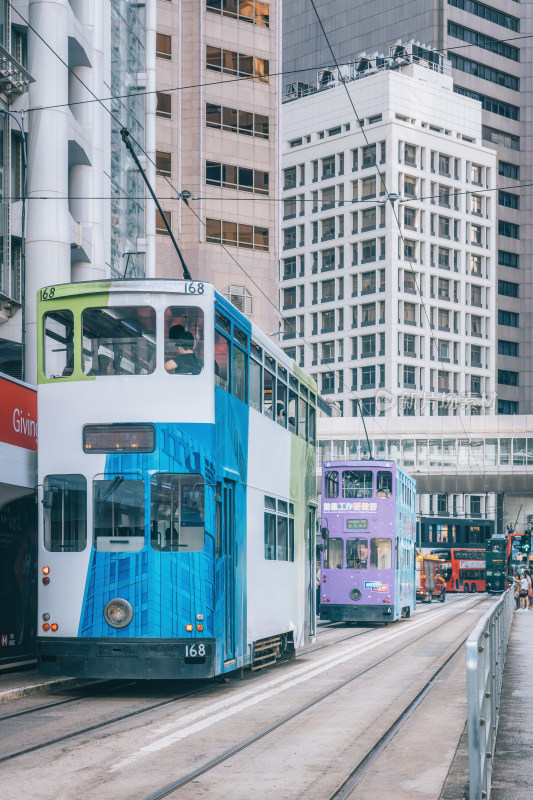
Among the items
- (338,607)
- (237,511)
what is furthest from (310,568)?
(338,607)

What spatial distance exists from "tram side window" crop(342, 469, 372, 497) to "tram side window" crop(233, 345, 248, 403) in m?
17.4

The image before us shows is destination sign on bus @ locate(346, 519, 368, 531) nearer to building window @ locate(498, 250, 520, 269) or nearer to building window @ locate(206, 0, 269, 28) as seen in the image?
building window @ locate(206, 0, 269, 28)

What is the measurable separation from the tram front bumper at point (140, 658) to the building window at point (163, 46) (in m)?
46.0

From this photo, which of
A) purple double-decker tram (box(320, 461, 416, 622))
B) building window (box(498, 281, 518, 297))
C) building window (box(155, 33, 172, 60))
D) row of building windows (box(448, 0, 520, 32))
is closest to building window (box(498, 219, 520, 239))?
building window (box(498, 281, 518, 297))

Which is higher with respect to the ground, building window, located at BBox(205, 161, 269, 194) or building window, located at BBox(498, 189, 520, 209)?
building window, located at BBox(498, 189, 520, 209)

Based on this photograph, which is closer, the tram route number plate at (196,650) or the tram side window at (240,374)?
the tram route number plate at (196,650)

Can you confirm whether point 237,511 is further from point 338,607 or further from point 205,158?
point 205,158

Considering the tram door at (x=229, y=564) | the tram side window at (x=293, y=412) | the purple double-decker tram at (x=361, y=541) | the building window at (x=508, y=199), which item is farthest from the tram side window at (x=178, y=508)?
the building window at (x=508, y=199)

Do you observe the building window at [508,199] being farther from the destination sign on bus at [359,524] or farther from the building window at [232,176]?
the destination sign on bus at [359,524]

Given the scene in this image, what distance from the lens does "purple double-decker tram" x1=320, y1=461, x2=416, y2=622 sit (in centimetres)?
3316

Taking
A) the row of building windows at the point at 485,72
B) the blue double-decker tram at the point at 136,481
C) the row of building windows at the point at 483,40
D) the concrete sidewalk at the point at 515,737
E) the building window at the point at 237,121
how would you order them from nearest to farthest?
the concrete sidewalk at the point at 515,737 → the blue double-decker tram at the point at 136,481 → the building window at the point at 237,121 → the row of building windows at the point at 483,40 → the row of building windows at the point at 485,72

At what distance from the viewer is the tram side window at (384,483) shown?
108 ft

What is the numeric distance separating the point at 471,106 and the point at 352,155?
11648 millimetres

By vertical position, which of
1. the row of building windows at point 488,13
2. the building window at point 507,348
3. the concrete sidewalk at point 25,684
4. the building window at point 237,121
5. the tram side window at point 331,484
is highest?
the row of building windows at point 488,13
